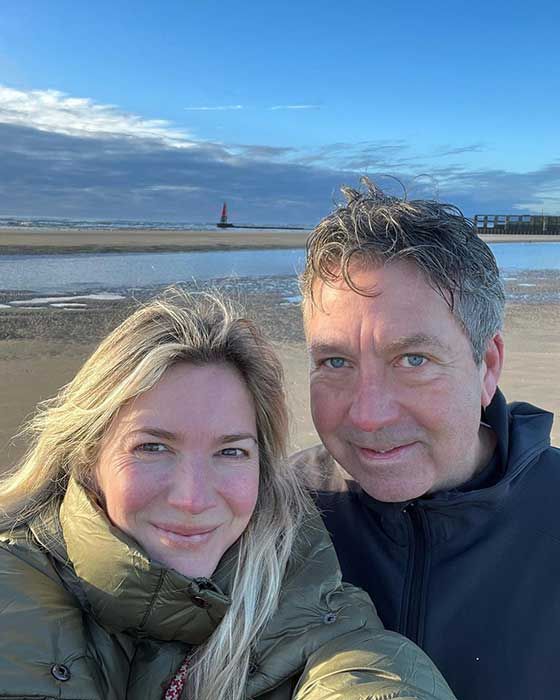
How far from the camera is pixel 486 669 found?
2.26 m

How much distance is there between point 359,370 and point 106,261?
2185 cm

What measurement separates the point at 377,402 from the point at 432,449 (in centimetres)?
29

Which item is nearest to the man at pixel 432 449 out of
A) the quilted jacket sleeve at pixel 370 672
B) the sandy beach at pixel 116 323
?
the quilted jacket sleeve at pixel 370 672

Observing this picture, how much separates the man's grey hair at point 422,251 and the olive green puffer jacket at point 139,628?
3.39 feet

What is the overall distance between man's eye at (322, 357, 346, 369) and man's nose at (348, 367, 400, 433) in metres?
0.10

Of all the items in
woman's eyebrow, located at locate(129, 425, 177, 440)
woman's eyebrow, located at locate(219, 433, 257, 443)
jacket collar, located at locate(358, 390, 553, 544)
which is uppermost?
woman's eyebrow, located at locate(129, 425, 177, 440)

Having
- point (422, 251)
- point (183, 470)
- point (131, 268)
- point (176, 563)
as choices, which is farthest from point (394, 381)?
Answer: point (131, 268)

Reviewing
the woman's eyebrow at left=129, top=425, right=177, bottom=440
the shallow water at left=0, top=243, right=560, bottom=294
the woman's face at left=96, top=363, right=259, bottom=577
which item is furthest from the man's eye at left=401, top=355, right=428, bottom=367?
the shallow water at left=0, top=243, right=560, bottom=294

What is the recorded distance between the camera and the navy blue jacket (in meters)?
2.27

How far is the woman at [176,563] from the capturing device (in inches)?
72.7

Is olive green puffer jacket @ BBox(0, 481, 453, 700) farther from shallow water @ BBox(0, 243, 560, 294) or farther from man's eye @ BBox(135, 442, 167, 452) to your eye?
shallow water @ BBox(0, 243, 560, 294)

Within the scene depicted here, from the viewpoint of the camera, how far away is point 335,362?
2.52 meters

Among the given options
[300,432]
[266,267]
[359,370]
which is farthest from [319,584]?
[266,267]

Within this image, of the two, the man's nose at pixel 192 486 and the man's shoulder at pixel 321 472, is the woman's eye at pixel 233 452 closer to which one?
the man's nose at pixel 192 486
